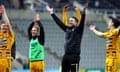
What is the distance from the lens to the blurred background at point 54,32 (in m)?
25.2

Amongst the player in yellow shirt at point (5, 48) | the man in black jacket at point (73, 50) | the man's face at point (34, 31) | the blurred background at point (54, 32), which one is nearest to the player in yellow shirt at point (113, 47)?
the man in black jacket at point (73, 50)

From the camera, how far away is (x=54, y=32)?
1053 inches

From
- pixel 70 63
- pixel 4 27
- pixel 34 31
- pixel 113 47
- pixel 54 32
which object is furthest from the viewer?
pixel 54 32

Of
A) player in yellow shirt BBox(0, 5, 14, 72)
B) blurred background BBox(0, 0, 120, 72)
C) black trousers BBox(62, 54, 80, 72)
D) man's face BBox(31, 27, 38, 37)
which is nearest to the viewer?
black trousers BBox(62, 54, 80, 72)

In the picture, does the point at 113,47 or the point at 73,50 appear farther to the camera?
the point at 113,47

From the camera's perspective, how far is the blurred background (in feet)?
82.5

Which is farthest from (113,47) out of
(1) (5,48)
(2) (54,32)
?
(2) (54,32)

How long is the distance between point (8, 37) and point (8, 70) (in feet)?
2.40

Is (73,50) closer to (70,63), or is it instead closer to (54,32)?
(70,63)

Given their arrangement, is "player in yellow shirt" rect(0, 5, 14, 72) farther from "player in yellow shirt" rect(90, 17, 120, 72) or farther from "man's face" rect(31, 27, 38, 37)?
"player in yellow shirt" rect(90, 17, 120, 72)

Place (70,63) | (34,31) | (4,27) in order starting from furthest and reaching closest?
(34,31) → (4,27) → (70,63)

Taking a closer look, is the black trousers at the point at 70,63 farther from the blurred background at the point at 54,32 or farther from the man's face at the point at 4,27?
the blurred background at the point at 54,32

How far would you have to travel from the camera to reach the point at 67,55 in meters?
12.2

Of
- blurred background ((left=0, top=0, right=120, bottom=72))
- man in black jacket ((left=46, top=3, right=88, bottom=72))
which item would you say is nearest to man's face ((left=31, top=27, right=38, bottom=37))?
man in black jacket ((left=46, top=3, right=88, bottom=72))
